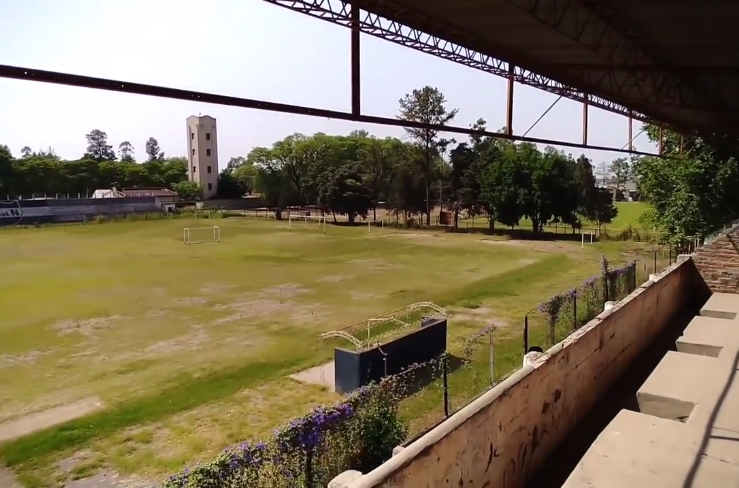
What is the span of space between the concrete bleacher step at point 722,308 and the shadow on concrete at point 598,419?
72 cm

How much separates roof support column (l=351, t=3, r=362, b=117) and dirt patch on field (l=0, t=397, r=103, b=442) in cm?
739

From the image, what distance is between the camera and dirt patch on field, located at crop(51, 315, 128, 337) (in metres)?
16.4

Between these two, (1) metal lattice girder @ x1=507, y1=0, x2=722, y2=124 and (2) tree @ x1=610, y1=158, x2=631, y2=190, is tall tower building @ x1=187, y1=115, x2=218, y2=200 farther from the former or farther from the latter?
(1) metal lattice girder @ x1=507, y1=0, x2=722, y2=124

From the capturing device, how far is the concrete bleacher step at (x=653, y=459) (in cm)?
376

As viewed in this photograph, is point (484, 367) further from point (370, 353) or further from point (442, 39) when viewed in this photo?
point (442, 39)

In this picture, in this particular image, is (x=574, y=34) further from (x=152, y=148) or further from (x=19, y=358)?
(x=152, y=148)

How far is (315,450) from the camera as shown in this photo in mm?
5754

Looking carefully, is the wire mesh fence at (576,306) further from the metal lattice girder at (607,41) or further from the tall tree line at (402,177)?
the tall tree line at (402,177)

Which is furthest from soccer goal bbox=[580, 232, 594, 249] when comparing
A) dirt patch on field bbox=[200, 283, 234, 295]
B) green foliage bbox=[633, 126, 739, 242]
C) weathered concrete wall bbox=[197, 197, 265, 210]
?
weathered concrete wall bbox=[197, 197, 265, 210]

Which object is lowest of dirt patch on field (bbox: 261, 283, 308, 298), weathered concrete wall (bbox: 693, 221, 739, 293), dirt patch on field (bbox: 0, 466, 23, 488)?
dirt patch on field (bbox: 0, 466, 23, 488)

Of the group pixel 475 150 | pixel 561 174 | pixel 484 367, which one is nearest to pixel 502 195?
pixel 561 174

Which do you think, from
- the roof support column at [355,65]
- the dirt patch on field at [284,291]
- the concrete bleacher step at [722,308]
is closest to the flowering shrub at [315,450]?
the roof support column at [355,65]

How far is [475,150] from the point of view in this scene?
4847 centimetres

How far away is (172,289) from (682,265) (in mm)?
18191
